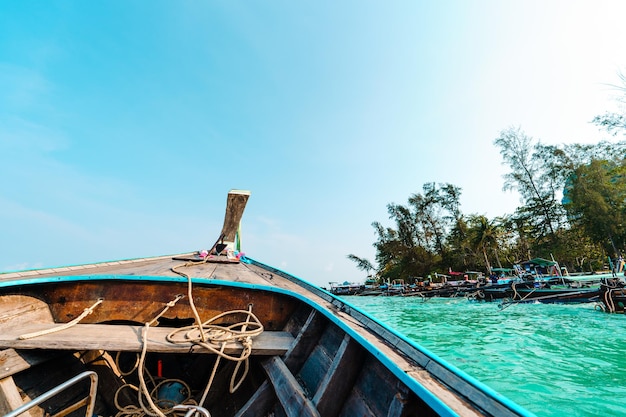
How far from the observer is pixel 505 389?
12.9 ft

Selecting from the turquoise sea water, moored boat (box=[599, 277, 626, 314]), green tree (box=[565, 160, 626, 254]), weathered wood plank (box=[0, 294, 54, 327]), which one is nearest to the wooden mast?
weathered wood plank (box=[0, 294, 54, 327])

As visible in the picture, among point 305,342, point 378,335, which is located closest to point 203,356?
point 305,342

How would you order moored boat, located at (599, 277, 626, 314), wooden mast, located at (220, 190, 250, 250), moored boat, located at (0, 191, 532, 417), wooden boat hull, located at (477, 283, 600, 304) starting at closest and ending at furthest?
moored boat, located at (0, 191, 532, 417)
wooden mast, located at (220, 190, 250, 250)
moored boat, located at (599, 277, 626, 314)
wooden boat hull, located at (477, 283, 600, 304)

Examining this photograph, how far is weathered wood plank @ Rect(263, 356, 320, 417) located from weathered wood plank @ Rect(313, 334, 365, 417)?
0.07m

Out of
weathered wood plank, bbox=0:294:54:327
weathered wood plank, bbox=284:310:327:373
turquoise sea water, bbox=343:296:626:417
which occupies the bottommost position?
turquoise sea water, bbox=343:296:626:417

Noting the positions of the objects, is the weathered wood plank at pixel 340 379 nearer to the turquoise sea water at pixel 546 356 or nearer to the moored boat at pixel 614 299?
the turquoise sea water at pixel 546 356

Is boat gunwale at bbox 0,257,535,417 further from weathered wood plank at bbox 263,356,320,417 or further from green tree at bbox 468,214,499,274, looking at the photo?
green tree at bbox 468,214,499,274

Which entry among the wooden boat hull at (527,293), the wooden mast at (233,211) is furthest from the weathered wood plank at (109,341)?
the wooden boat hull at (527,293)

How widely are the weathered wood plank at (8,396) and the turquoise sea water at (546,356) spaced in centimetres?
497

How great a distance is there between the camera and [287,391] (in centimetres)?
172

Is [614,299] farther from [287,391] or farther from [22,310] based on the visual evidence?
[22,310]

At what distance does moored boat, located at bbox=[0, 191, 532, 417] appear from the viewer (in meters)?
1.32

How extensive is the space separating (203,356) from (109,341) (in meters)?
1.19

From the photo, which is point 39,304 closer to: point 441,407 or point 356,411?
point 356,411
